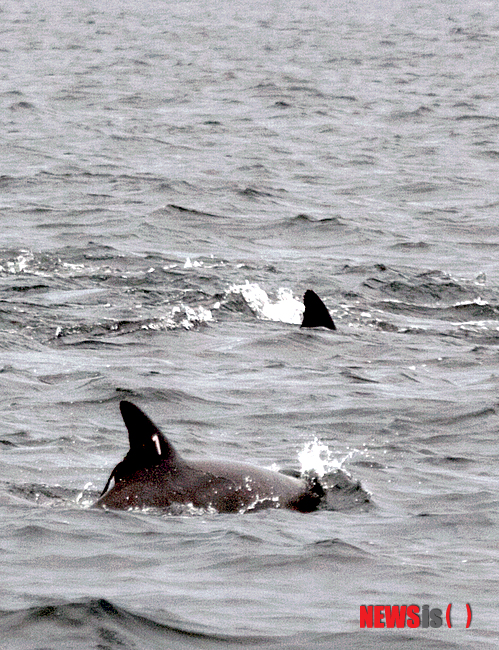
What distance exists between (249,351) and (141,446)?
638 centimetres

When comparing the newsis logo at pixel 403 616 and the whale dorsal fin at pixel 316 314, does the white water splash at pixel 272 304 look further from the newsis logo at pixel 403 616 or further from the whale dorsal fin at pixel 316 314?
the newsis logo at pixel 403 616

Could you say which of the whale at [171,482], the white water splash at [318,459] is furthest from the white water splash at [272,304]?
the whale at [171,482]

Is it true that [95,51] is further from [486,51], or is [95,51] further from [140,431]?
[140,431]

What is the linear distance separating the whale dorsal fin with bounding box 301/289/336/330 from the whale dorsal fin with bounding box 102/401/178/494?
7014 mm

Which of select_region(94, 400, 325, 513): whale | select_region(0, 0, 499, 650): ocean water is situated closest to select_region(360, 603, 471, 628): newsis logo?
select_region(0, 0, 499, 650): ocean water

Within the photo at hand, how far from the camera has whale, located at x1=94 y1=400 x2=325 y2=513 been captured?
382 inches

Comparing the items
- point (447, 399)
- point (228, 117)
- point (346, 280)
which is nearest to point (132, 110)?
point (228, 117)

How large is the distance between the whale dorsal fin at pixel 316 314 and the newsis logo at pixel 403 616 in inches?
338

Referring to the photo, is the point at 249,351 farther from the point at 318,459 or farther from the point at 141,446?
the point at 141,446

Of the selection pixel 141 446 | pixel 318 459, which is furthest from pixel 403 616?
pixel 318 459

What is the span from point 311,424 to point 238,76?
35.8 metres

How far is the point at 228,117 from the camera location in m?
39.0

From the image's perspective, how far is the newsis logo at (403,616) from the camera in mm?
7977

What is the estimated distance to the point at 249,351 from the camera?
631 inches
